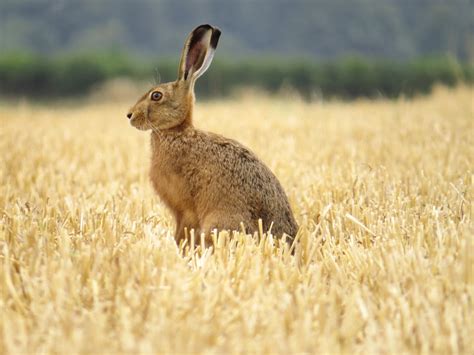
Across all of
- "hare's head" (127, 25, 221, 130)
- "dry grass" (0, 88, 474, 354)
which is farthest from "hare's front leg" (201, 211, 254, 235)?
"hare's head" (127, 25, 221, 130)

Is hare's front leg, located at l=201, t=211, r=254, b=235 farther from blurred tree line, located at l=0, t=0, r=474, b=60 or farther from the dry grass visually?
blurred tree line, located at l=0, t=0, r=474, b=60

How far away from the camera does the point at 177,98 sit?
3529mm

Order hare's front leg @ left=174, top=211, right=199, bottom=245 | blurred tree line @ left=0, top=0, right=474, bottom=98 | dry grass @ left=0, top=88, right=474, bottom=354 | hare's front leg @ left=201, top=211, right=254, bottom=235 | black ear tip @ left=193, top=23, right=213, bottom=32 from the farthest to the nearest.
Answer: blurred tree line @ left=0, top=0, right=474, bottom=98 → black ear tip @ left=193, top=23, right=213, bottom=32 → hare's front leg @ left=174, top=211, right=199, bottom=245 → hare's front leg @ left=201, top=211, right=254, bottom=235 → dry grass @ left=0, top=88, right=474, bottom=354

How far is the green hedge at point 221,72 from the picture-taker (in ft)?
81.4

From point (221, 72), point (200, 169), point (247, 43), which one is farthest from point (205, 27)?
point (247, 43)

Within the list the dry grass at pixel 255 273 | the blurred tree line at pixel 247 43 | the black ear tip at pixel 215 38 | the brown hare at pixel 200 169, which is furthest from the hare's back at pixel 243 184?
the blurred tree line at pixel 247 43

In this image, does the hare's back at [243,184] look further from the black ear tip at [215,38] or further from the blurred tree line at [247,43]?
the blurred tree line at [247,43]

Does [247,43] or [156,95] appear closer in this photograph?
[156,95]

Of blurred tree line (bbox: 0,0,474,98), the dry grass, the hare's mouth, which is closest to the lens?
the dry grass

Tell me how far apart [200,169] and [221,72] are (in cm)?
2334

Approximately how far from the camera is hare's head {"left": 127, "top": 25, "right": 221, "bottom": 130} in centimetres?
343

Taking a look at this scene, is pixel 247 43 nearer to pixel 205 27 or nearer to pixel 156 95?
pixel 156 95

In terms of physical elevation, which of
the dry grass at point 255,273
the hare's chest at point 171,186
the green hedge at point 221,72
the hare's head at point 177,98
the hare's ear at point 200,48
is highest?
the green hedge at point 221,72

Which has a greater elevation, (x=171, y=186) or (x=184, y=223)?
(x=171, y=186)
